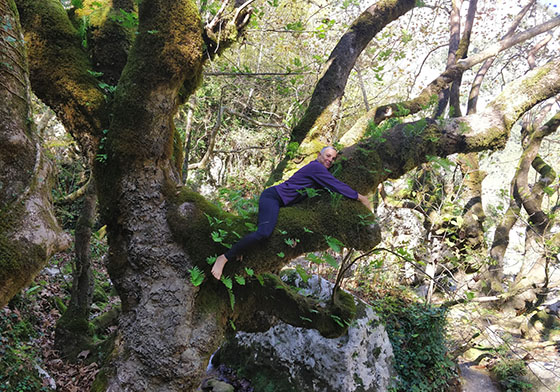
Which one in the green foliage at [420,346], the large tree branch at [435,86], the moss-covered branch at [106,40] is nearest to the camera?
the moss-covered branch at [106,40]

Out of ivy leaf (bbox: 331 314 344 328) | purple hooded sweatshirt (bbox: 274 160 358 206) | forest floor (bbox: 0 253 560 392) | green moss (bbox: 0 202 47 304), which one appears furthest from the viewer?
forest floor (bbox: 0 253 560 392)

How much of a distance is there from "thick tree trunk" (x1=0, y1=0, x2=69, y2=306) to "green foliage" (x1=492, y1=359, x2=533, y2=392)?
A: 34.2ft

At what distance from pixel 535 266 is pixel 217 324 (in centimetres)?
1094

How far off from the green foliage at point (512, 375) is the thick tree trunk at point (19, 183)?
34.2ft

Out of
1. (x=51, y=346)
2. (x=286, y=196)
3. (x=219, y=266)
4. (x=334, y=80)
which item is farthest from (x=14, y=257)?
(x=334, y=80)

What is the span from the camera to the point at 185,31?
3.37 meters

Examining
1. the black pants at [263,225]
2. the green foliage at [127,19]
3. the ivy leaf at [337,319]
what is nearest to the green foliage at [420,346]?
the ivy leaf at [337,319]

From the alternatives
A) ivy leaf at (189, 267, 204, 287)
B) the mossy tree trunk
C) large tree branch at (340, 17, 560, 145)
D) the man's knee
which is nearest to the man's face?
the mossy tree trunk

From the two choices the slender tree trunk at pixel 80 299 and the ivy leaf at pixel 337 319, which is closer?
the ivy leaf at pixel 337 319

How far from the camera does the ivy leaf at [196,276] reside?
317 centimetres

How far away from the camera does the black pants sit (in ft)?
10.7

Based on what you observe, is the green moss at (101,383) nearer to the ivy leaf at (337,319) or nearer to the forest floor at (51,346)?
the forest floor at (51,346)

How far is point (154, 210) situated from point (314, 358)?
4.24 metres

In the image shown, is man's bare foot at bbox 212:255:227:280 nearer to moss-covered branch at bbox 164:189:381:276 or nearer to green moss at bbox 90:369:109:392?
moss-covered branch at bbox 164:189:381:276
